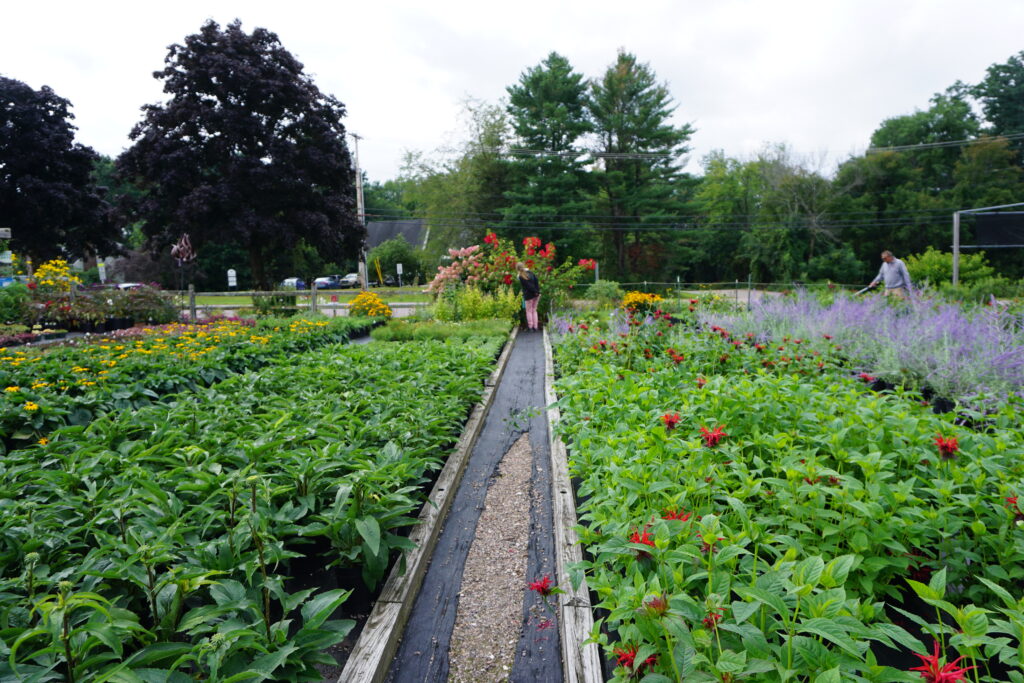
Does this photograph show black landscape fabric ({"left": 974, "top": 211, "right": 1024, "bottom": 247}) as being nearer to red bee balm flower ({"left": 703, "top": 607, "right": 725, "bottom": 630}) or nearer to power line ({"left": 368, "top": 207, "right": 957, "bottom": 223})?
power line ({"left": 368, "top": 207, "right": 957, "bottom": 223})

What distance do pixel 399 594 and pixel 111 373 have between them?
3.71 m

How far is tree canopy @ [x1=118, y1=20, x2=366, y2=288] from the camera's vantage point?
668 inches

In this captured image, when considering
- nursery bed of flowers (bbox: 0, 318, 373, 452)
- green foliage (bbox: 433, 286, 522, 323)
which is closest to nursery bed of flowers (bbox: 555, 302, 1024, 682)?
nursery bed of flowers (bbox: 0, 318, 373, 452)

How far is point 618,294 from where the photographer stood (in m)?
16.5

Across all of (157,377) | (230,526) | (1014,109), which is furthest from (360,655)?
(1014,109)

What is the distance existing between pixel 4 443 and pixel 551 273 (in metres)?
11.4

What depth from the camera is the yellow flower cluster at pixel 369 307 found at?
13203 millimetres

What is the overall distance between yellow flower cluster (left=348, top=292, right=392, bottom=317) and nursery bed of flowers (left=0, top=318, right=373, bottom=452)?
5.47 m

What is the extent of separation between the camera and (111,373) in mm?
4469

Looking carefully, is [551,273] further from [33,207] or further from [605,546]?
[33,207]

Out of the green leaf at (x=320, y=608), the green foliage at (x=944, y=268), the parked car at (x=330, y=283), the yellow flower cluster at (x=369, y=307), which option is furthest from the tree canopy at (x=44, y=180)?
the green foliage at (x=944, y=268)

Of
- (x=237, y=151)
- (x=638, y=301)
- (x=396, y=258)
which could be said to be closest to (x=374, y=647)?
(x=638, y=301)

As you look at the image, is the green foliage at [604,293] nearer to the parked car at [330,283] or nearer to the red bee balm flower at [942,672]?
the red bee balm flower at [942,672]

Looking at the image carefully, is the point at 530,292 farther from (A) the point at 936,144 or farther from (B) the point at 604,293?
(A) the point at 936,144
